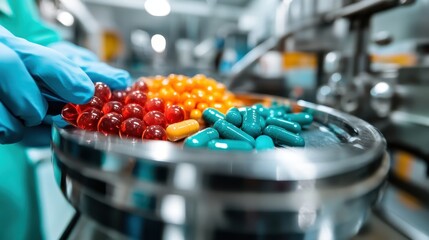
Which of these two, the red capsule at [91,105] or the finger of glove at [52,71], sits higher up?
the finger of glove at [52,71]

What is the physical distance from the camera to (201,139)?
15.1 inches

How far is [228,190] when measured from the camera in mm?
248

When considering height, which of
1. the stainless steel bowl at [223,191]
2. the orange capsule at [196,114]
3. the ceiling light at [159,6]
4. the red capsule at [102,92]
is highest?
the ceiling light at [159,6]

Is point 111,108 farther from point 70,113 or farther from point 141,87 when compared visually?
point 141,87

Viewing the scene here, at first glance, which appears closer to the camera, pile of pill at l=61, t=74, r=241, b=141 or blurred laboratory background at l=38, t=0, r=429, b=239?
pile of pill at l=61, t=74, r=241, b=141

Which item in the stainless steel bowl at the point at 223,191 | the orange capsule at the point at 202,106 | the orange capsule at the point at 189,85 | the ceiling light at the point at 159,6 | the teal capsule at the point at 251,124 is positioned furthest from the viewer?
the ceiling light at the point at 159,6

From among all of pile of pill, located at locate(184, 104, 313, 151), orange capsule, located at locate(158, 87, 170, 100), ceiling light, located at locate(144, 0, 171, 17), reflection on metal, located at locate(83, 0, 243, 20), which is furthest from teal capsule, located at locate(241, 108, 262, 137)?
reflection on metal, located at locate(83, 0, 243, 20)

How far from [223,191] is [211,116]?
261mm

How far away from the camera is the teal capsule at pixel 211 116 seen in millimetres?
489

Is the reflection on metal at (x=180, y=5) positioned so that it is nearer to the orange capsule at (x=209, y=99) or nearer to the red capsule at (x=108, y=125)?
the orange capsule at (x=209, y=99)

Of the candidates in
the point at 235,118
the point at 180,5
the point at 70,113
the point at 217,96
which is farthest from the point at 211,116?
the point at 180,5

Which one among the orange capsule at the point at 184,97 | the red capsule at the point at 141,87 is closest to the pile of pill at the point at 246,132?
the orange capsule at the point at 184,97

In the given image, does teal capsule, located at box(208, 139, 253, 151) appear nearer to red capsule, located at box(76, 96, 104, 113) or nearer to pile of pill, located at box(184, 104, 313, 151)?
pile of pill, located at box(184, 104, 313, 151)

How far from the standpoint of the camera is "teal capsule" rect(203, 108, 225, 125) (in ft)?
1.60
